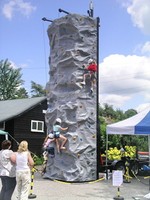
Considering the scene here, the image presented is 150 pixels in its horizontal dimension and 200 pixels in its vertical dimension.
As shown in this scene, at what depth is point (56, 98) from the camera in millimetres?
15203

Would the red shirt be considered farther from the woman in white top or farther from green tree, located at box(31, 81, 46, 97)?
green tree, located at box(31, 81, 46, 97)

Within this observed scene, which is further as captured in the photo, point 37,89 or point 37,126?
point 37,89

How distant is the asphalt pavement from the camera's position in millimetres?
10422

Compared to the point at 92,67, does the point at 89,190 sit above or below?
below

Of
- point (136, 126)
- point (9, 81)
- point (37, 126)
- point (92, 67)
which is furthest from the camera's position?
point (9, 81)

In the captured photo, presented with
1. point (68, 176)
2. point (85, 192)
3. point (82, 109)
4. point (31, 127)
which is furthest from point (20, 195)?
point (31, 127)

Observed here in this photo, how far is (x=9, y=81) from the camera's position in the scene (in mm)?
60844

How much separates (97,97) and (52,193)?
5426 millimetres

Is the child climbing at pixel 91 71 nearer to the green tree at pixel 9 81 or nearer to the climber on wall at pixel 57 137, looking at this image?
the climber on wall at pixel 57 137

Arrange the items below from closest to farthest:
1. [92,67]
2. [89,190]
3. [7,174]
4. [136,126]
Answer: [7,174] → [89,190] → [136,126] → [92,67]

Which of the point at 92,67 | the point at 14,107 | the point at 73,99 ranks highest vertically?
the point at 92,67

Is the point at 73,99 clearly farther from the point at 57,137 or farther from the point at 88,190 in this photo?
the point at 88,190

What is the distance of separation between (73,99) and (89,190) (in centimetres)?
428

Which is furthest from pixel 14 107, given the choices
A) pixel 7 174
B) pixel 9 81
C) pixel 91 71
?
pixel 9 81
